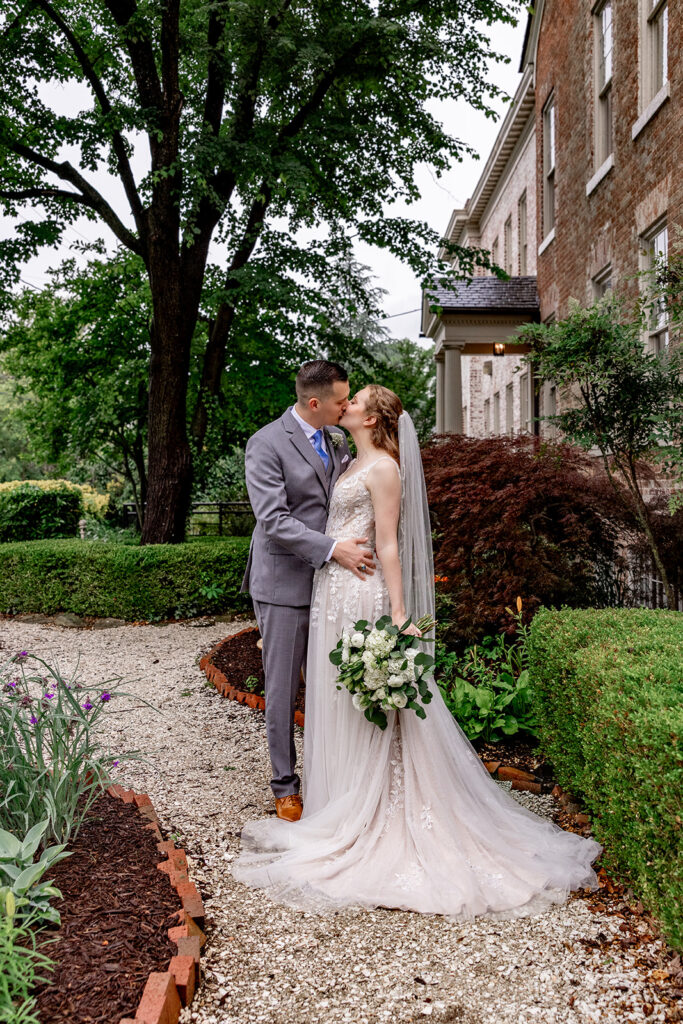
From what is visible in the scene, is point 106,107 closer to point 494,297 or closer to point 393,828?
point 494,297

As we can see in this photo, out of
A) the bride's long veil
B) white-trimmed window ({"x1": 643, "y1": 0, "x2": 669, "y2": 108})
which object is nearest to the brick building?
white-trimmed window ({"x1": 643, "y1": 0, "x2": 669, "y2": 108})

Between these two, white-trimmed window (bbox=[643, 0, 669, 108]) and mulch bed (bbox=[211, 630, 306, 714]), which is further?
white-trimmed window (bbox=[643, 0, 669, 108])

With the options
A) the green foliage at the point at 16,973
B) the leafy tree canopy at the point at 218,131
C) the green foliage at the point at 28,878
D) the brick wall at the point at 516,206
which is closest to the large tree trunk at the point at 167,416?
the leafy tree canopy at the point at 218,131

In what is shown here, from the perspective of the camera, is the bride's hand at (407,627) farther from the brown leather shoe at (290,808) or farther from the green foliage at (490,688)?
the green foliage at (490,688)

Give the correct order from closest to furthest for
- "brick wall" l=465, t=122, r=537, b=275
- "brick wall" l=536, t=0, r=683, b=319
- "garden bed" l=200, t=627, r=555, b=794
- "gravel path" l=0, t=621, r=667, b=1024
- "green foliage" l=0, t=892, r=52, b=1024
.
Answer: "green foliage" l=0, t=892, r=52, b=1024
"gravel path" l=0, t=621, r=667, b=1024
"garden bed" l=200, t=627, r=555, b=794
"brick wall" l=536, t=0, r=683, b=319
"brick wall" l=465, t=122, r=537, b=275

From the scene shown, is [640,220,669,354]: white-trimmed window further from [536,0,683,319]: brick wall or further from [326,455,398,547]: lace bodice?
[326,455,398,547]: lace bodice

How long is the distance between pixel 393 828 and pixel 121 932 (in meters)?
1.30

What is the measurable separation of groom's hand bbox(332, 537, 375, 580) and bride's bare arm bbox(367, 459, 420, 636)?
0.07 m

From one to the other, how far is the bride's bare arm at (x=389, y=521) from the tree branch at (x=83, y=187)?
9261 mm

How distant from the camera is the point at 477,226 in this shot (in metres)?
25.9

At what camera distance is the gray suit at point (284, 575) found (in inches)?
160

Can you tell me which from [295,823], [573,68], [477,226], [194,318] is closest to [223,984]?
[295,823]

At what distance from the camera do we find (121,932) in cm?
257

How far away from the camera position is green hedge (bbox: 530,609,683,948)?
2.59 metres
